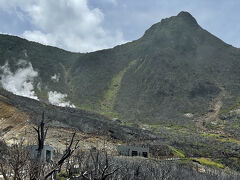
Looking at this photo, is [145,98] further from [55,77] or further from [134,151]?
[134,151]

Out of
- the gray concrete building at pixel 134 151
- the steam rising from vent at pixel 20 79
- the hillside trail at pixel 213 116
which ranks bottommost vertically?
the gray concrete building at pixel 134 151

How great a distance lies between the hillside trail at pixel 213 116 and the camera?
11026 centimetres

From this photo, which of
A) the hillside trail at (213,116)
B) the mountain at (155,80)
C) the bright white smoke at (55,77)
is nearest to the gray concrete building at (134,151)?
the hillside trail at (213,116)

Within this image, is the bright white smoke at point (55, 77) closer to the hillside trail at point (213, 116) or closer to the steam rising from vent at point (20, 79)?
the steam rising from vent at point (20, 79)

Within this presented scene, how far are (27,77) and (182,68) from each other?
84915 millimetres

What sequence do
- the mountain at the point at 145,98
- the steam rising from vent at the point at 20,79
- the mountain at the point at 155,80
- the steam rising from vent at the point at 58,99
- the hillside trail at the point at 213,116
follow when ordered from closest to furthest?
1. the mountain at the point at 145,98
2. the hillside trail at the point at 213,116
3. the mountain at the point at 155,80
4. the steam rising from vent at the point at 58,99
5. the steam rising from vent at the point at 20,79

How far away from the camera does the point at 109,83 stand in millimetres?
175875

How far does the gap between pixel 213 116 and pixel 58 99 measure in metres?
74.9

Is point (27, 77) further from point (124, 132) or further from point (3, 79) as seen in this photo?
point (124, 132)

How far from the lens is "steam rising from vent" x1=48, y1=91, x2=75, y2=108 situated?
144450 mm

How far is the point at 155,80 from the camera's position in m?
162

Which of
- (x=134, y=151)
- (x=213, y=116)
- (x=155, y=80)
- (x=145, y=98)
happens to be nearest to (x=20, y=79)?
(x=145, y=98)

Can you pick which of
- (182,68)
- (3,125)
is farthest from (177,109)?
(3,125)

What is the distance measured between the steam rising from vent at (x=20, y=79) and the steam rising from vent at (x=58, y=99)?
841 centimetres
